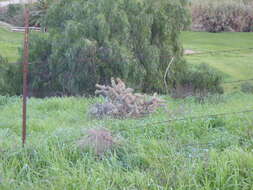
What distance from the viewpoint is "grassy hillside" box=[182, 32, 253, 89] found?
20.9 metres

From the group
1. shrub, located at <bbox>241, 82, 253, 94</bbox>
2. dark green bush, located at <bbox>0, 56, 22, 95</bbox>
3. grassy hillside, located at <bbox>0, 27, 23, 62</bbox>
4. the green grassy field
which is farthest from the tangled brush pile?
grassy hillside, located at <bbox>0, 27, 23, 62</bbox>

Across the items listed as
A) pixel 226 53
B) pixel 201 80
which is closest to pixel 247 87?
pixel 201 80

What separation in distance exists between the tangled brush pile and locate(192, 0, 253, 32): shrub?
27.7 metres

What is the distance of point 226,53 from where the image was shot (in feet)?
81.9

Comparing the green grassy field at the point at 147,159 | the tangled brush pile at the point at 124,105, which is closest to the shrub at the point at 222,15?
the tangled brush pile at the point at 124,105

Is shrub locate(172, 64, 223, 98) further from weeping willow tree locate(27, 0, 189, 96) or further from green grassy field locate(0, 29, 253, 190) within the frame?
green grassy field locate(0, 29, 253, 190)

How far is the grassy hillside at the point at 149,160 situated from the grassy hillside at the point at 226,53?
304 inches

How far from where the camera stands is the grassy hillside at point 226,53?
68.4ft

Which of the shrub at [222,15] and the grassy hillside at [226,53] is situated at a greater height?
the shrub at [222,15]

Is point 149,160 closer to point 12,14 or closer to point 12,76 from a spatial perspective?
point 12,76

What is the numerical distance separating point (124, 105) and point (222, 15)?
2849 cm

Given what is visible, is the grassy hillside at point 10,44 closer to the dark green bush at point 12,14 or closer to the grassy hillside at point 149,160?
the dark green bush at point 12,14

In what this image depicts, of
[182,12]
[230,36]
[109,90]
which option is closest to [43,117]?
[109,90]

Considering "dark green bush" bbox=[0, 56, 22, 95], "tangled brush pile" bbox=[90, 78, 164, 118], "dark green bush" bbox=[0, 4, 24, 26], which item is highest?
"dark green bush" bbox=[0, 4, 24, 26]
